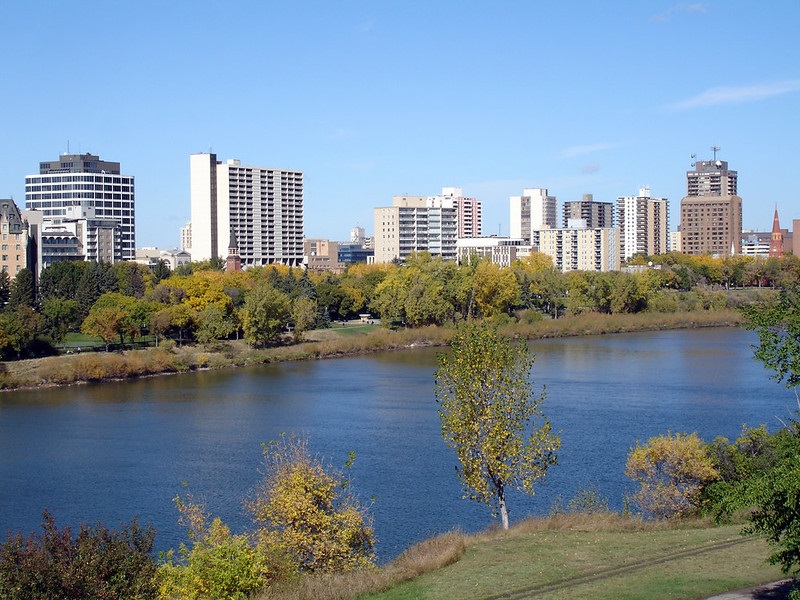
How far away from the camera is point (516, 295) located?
143ft

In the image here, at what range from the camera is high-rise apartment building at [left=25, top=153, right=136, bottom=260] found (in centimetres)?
6750

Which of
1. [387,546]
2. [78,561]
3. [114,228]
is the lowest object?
[387,546]

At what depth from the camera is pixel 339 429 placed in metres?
20.6

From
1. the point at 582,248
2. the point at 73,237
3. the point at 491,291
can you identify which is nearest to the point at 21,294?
the point at 491,291

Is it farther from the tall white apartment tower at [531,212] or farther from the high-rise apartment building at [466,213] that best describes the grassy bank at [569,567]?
the tall white apartment tower at [531,212]

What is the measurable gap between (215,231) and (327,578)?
60.9m

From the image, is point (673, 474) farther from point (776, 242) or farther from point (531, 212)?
point (531, 212)

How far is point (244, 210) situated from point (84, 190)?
10821 mm

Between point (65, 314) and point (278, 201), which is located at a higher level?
point (278, 201)

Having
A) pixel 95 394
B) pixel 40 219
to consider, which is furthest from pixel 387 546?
pixel 40 219

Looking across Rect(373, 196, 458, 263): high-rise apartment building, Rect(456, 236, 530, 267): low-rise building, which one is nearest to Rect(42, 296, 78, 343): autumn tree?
Rect(373, 196, 458, 263): high-rise apartment building

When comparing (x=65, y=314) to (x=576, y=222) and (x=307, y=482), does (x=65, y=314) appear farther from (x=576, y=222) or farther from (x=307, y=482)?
(x=576, y=222)

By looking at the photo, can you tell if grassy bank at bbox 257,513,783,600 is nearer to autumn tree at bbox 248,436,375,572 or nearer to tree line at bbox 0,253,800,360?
autumn tree at bbox 248,436,375,572

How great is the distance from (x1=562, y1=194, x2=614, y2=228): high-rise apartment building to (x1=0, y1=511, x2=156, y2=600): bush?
87.6 m
